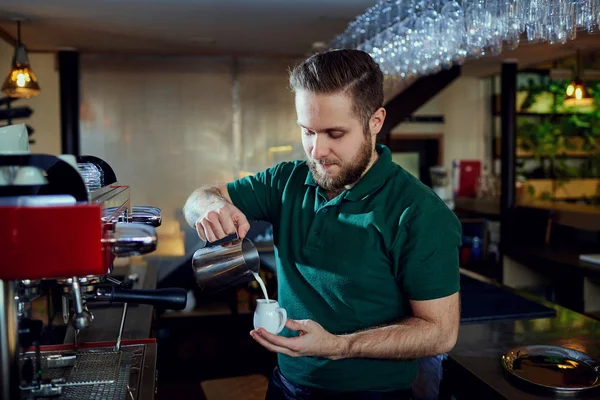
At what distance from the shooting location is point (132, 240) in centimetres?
106

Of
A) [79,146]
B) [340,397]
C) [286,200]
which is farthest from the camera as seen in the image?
[79,146]

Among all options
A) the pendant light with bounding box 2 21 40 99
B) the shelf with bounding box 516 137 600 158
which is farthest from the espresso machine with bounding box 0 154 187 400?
the shelf with bounding box 516 137 600 158

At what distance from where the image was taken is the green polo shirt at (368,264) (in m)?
1.40

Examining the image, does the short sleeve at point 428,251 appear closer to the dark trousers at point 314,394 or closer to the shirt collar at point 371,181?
the shirt collar at point 371,181

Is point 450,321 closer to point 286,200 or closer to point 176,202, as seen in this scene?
point 286,200

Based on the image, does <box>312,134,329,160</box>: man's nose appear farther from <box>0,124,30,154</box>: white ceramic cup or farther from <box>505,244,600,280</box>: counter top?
<box>505,244,600,280</box>: counter top

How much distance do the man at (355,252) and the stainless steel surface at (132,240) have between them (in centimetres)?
36

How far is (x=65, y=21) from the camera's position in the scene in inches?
155

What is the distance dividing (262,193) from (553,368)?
1041mm

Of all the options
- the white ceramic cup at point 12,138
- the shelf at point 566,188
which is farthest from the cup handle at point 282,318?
the shelf at point 566,188

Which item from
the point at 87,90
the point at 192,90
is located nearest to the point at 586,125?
the point at 192,90

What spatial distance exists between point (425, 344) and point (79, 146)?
474 cm

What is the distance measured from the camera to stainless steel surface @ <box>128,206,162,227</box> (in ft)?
4.98

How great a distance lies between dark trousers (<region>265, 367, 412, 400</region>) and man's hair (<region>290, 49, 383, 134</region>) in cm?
67
